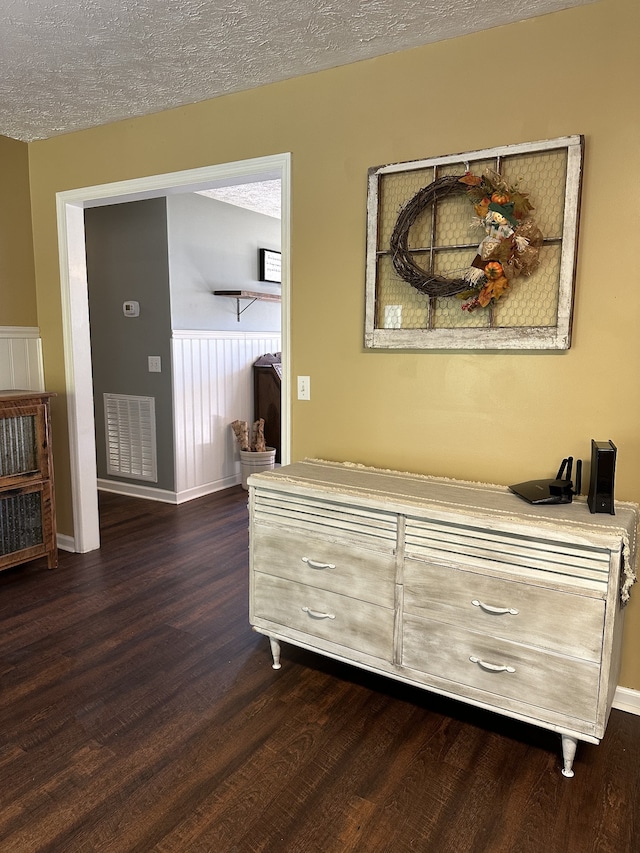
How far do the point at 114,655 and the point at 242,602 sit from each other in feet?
2.28

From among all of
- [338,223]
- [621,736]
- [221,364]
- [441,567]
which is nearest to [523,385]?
[441,567]

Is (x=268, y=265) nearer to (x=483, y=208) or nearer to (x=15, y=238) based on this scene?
(x=15, y=238)

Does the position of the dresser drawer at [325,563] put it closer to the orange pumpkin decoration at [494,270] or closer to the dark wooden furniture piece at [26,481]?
the orange pumpkin decoration at [494,270]

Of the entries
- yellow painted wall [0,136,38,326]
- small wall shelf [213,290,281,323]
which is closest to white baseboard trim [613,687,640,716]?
yellow painted wall [0,136,38,326]

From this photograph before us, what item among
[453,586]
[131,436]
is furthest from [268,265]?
[453,586]

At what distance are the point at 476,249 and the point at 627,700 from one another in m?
1.75

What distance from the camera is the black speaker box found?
183 centimetres

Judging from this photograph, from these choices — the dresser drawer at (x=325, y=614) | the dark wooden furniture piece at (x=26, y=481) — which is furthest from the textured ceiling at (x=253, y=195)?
the dresser drawer at (x=325, y=614)

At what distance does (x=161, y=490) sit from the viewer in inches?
188

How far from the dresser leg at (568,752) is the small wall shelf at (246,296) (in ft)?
13.2

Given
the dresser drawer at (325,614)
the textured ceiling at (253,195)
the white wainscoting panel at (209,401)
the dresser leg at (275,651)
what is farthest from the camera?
the white wainscoting panel at (209,401)

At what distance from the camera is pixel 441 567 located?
1.94 m

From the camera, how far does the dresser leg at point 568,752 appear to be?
1787 millimetres

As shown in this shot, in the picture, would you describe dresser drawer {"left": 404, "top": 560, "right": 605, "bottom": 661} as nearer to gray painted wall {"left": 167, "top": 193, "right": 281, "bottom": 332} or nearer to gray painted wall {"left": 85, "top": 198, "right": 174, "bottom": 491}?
gray painted wall {"left": 85, "top": 198, "right": 174, "bottom": 491}
